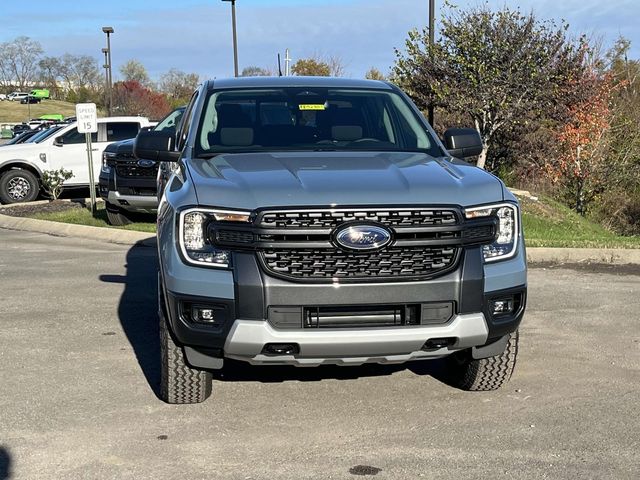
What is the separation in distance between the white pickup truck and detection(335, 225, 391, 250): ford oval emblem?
14935 millimetres

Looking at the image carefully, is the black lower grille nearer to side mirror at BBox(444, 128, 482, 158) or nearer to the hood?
the hood

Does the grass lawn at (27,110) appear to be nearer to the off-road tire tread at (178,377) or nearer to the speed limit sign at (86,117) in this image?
the speed limit sign at (86,117)

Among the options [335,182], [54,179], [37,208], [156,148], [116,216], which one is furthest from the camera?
[54,179]

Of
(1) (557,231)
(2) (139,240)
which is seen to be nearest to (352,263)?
(2) (139,240)

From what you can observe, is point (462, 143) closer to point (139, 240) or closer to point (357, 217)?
point (357, 217)

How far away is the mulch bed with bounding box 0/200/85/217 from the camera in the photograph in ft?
54.2

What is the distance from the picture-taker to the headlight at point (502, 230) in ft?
14.9

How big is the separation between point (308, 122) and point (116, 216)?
870 centimetres

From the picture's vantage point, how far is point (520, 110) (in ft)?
55.5

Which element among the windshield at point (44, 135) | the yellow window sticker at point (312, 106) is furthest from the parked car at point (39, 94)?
the yellow window sticker at point (312, 106)

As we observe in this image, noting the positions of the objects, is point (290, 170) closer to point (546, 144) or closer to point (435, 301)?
point (435, 301)

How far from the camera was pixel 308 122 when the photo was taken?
5922 mm

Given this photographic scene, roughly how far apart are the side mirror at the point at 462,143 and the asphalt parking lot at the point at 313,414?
1437 mm

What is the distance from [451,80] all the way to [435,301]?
13309 mm
